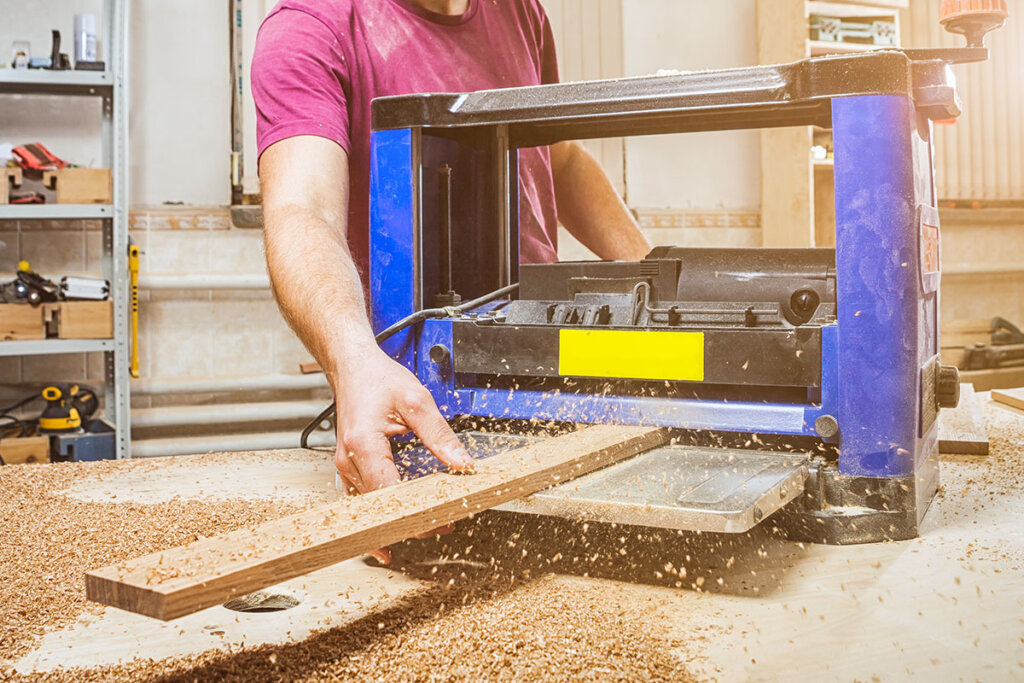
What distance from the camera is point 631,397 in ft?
3.04

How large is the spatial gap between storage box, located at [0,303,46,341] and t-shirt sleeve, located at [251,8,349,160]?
1798mm

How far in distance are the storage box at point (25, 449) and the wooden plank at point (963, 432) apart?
2434 mm

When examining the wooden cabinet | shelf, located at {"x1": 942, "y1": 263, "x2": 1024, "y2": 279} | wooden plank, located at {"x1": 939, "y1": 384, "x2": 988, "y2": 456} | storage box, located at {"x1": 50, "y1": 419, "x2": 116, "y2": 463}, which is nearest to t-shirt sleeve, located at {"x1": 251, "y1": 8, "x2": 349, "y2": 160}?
wooden plank, located at {"x1": 939, "y1": 384, "x2": 988, "y2": 456}

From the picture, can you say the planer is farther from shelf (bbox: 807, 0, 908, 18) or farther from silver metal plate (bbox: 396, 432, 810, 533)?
shelf (bbox: 807, 0, 908, 18)

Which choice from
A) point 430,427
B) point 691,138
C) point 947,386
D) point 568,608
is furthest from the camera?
point 691,138

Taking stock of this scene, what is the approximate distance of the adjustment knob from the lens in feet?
3.18

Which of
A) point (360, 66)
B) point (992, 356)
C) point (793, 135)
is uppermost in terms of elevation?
point (793, 135)

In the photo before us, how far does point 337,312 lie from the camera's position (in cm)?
98

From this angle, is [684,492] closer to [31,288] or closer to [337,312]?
[337,312]

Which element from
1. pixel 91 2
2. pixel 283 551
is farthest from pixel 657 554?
pixel 91 2

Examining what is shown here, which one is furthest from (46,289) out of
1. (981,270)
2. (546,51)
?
(981,270)

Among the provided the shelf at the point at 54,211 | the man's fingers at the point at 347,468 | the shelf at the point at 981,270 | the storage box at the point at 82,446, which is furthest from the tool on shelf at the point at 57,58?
the shelf at the point at 981,270

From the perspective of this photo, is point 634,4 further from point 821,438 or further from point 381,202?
point 821,438

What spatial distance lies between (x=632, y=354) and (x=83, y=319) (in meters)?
2.35
